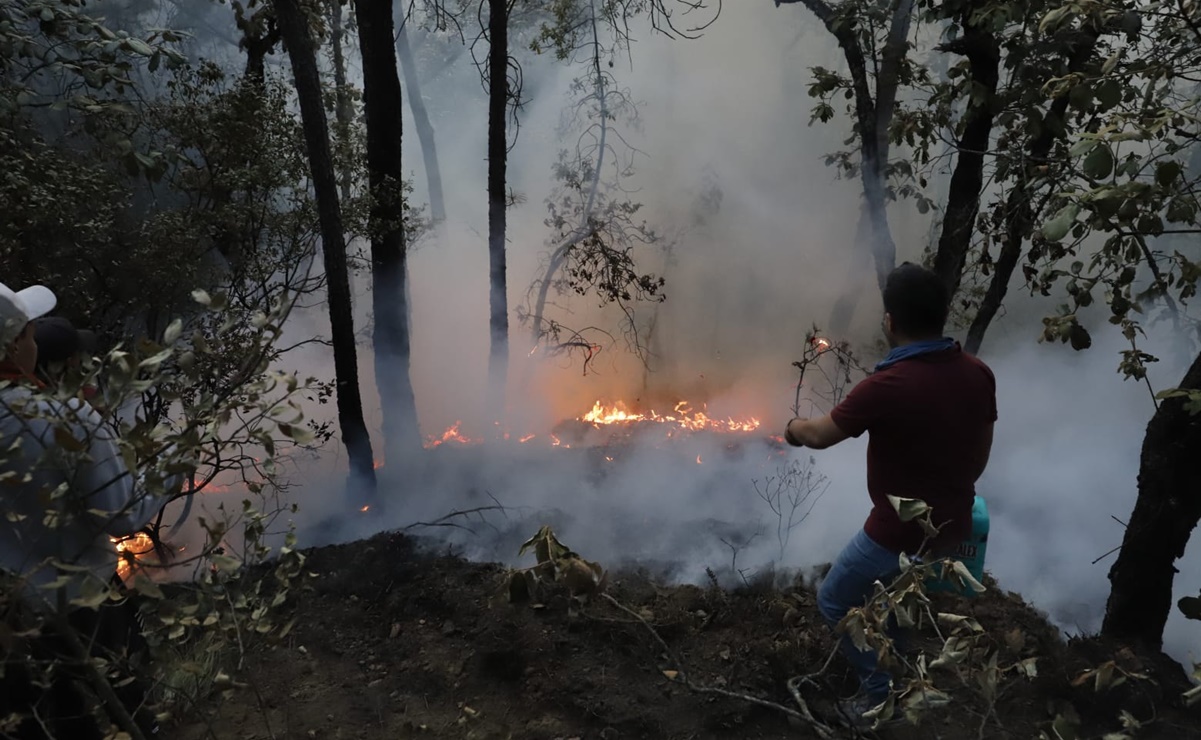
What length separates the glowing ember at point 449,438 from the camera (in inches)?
377

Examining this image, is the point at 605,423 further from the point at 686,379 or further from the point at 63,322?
the point at 63,322

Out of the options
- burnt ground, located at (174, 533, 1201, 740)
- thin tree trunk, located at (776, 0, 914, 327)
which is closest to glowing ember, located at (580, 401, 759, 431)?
thin tree trunk, located at (776, 0, 914, 327)

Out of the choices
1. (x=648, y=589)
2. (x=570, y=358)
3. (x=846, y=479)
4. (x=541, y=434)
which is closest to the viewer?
(x=648, y=589)

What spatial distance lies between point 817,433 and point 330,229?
4.65 m

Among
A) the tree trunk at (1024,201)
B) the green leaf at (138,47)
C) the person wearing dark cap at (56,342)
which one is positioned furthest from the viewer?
the tree trunk at (1024,201)

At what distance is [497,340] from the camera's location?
9164 mm

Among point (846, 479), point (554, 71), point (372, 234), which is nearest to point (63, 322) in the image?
point (372, 234)

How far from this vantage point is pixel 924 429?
2787mm

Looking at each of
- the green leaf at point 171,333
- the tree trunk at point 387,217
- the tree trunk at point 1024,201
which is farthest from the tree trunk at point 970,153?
the tree trunk at point 387,217

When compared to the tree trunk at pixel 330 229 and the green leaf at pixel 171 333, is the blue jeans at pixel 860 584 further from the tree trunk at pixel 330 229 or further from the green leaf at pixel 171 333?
the tree trunk at pixel 330 229

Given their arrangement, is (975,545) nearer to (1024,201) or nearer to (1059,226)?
(1059,226)

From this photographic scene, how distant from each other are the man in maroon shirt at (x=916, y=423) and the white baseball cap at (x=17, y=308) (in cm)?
249

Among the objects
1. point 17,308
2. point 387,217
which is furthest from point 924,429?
point 387,217

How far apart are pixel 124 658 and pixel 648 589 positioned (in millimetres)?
3352
